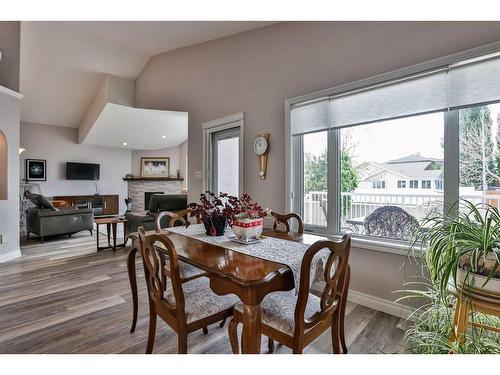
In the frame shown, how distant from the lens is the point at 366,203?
249 cm

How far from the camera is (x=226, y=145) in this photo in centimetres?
379

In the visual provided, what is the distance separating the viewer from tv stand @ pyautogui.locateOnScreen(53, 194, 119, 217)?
25.4 feet

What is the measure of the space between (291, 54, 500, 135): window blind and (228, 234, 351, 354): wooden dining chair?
4.81ft

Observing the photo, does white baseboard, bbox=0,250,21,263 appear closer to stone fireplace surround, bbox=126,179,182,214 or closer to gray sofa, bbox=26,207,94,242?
gray sofa, bbox=26,207,94,242

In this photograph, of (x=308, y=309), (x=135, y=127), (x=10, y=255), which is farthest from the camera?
(x=135, y=127)

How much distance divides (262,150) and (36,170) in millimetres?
7370

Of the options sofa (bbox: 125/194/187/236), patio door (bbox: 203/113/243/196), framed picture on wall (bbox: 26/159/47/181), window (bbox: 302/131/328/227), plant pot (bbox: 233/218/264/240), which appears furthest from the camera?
framed picture on wall (bbox: 26/159/47/181)

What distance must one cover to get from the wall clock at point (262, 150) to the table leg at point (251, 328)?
2.12m

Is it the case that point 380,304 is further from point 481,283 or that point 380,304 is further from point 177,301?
point 177,301

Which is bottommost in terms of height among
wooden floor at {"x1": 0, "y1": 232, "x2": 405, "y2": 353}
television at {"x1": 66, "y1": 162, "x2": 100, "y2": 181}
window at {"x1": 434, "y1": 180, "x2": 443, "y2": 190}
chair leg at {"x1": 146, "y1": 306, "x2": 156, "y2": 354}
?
wooden floor at {"x1": 0, "y1": 232, "x2": 405, "y2": 353}

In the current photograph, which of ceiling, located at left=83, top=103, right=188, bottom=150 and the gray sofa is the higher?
ceiling, located at left=83, top=103, right=188, bottom=150

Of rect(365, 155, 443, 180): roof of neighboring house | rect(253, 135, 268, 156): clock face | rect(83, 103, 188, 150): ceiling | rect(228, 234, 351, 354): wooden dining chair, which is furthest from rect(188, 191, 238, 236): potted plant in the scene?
rect(83, 103, 188, 150): ceiling

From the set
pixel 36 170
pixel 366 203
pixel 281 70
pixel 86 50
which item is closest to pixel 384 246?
pixel 366 203
